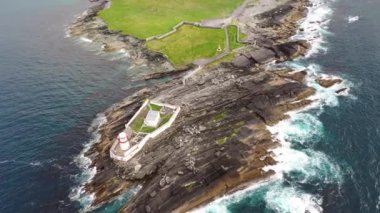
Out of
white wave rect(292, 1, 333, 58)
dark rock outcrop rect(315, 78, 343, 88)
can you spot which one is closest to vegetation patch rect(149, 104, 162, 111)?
dark rock outcrop rect(315, 78, 343, 88)

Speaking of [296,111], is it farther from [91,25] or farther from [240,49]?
[91,25]

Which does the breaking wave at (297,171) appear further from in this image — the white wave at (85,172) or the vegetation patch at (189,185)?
the white wave at (85,172)

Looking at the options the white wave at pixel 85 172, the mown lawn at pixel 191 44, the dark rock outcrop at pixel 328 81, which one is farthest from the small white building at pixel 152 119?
the dark rock outcrop at pixel 328 81

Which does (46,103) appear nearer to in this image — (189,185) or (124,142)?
(124,142)

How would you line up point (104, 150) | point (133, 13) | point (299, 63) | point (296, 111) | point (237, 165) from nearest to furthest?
point (237, 165) < point (104, 150) < point (296, 111) < point (299, 63) < point (133, 13)

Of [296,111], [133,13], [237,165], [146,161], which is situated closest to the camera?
[237,165]

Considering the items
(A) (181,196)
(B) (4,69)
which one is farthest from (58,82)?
(A) (181,196)

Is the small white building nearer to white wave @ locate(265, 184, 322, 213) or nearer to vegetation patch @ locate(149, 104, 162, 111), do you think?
vegetation patch @ locate(149, 104, 162, 111)
